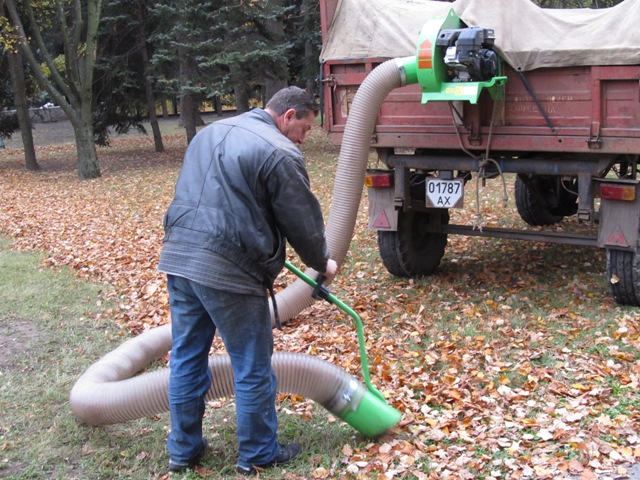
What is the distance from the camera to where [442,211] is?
7.38m

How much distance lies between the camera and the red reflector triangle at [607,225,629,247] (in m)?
5.91

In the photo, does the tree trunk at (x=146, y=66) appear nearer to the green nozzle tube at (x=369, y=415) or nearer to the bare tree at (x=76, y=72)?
the bare tree at (x=76, y=72)

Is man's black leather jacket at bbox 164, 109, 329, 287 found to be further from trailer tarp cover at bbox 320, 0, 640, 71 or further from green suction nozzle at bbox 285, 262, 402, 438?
trailer tarp cover at bbox 320, 0, 640, 71

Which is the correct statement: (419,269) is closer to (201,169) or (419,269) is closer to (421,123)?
Answer: (421,123)

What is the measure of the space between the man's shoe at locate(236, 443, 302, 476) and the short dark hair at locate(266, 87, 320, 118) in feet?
5.95

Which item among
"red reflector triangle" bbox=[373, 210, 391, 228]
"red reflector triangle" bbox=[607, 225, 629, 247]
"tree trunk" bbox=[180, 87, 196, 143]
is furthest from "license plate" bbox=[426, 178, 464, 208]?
"tree trunk" bbox=[180, 87, 196, 143]

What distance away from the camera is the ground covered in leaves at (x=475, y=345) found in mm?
4008

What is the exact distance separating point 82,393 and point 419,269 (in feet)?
13.1

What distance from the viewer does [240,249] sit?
359cm

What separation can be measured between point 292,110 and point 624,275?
3576mm

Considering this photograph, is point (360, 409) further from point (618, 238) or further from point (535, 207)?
point (535, 207)

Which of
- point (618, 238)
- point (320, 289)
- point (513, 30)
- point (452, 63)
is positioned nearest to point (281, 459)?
point (320, 289)

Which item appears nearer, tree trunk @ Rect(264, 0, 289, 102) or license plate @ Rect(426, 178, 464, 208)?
license plate @ Rect(426, 178, 464, 208)

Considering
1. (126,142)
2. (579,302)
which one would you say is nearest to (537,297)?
(579,302)
